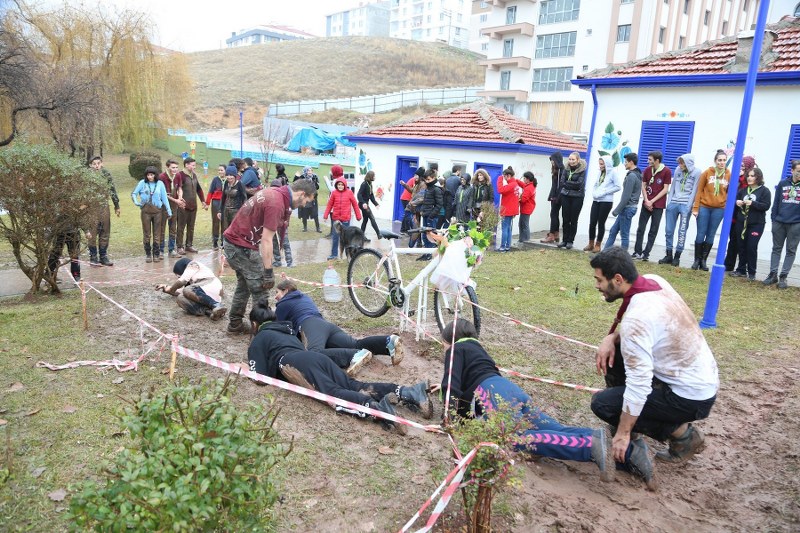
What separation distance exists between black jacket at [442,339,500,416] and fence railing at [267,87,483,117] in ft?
170

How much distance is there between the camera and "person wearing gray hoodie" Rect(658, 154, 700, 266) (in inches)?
409

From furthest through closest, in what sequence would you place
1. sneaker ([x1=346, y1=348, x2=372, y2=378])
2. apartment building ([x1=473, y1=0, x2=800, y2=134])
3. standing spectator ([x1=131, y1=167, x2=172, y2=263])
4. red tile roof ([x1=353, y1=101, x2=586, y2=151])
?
apartment building ([x1=473, y1=0, x2=800, y2=134]) → red tile roof ([x1=353, y1=101, x2=586, y2=151]) → standing spectator ([x1=131, y1=167, x2=172, y2=263]) → sneaker ([x1=346, y1=348, x2=372, y2=378])

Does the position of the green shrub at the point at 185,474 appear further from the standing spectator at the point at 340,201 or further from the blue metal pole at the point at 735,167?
the standing spectator at the point at 340,201

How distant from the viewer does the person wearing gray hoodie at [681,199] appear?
10383mm

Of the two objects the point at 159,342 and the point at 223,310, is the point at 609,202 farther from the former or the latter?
the point at 159,342

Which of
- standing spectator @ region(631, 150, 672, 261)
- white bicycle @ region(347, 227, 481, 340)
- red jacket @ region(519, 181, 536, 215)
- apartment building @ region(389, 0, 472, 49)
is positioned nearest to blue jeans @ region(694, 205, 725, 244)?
standing spectator @ region(631, 150, 672, 261)

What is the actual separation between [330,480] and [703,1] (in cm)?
5077

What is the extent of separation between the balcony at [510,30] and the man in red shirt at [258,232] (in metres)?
44.3

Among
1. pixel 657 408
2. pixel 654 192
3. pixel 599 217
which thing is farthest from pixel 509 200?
pixel 657 408

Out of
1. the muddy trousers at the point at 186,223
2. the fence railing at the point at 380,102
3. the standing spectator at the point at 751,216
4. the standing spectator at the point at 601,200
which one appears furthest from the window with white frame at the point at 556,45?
the muddy trousers at the point at 186,223

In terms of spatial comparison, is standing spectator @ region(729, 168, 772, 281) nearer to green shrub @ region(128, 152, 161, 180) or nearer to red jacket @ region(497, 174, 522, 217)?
red jacket @ region(497, 174, 522, 217)

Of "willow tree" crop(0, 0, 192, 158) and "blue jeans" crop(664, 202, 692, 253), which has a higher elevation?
"willow tree" crop(0, 0, 192, 158)

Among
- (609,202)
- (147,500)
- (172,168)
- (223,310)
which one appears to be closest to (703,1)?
(609,202)

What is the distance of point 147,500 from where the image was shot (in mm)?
1978
